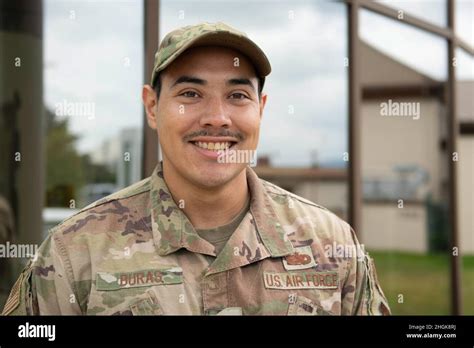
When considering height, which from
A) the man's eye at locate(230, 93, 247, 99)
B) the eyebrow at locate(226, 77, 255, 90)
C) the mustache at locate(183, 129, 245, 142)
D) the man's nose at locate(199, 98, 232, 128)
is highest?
the eyebrow at locate(226, 77, 255, 90)

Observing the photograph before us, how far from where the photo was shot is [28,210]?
310cm

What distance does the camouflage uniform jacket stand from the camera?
2.12 metres

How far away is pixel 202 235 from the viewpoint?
220 cm

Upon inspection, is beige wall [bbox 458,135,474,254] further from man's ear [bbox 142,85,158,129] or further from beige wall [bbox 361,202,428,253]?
man's ear [bbox 142,85,158,129]

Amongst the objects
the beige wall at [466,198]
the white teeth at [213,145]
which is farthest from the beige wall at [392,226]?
the white teeth at [213,145]

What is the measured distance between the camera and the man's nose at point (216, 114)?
7.09ft

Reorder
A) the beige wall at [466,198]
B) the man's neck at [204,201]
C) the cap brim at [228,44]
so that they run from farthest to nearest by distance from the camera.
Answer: the beige wall at [466,198]
the man's neck at [204,201]
the cap brim at [228,44]

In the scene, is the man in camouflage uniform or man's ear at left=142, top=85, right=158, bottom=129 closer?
the man in camouflage uniform

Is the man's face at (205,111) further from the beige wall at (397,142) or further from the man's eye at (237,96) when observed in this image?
the beige wall at (397,142)

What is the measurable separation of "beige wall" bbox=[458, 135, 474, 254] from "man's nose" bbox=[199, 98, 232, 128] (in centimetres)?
260

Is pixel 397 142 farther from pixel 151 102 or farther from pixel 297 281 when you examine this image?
pixel 151 102

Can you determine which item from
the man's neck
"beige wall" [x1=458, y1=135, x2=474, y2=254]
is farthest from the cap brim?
"beige wall" [x1=458, y1=135, x2=474, y2=254]

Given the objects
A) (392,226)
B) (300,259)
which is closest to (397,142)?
(392,226)
